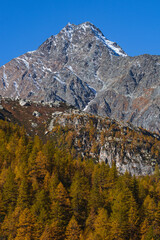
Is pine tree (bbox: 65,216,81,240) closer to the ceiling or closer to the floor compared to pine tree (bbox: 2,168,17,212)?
closer to the floor

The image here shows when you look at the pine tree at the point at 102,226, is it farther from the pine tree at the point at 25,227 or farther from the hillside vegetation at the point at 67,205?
the pine tree at the point at 25,227

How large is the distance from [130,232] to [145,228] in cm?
409

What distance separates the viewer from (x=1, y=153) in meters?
102

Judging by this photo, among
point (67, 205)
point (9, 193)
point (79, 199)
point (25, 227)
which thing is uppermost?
point (9, 193)

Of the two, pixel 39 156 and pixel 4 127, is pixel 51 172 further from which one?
pixel 4 127

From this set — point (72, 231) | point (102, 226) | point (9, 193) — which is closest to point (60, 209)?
point (72, 231)

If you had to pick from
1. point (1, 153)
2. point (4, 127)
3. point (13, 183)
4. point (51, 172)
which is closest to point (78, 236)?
point (13, 183)

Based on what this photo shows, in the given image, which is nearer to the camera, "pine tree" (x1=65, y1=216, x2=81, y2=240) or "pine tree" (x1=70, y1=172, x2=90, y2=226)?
"pine tree" (x1=65, y1=216, x2=81, y2=240)

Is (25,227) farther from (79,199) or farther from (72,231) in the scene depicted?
(79,199)

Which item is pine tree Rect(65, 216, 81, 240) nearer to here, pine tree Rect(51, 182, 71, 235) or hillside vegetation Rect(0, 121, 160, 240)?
hillside vegetation Rect(0, 121, 160, 240)

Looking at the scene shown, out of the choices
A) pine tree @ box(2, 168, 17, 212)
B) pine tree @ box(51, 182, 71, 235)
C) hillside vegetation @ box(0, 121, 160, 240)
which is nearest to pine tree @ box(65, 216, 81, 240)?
hillside vegetation @ box(0, 121, 160, 240)

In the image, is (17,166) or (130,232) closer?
A: (130,232)

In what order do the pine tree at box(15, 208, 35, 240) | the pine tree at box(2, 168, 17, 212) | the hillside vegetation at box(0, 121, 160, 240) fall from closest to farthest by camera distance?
1. the pine tree at box(15, 208, 35, 240)
2. the hillside vegetation at box(0, 121, 160, 240)
3. the pine tree at box(2, 168, 17, 212)

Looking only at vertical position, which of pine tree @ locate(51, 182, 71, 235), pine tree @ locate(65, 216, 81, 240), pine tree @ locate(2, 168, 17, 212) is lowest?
pine tree @ locate(65, 216, 81, 240)
